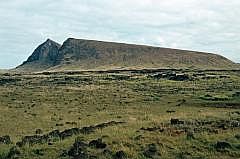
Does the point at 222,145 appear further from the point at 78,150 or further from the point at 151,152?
the point at 78,150

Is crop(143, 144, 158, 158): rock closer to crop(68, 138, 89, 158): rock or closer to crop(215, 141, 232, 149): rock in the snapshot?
crop(68, 138, 89, 158): rock

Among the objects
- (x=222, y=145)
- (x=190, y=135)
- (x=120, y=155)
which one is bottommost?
(x=120, y=155)

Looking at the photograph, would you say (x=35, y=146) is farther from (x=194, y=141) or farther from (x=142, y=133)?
(x=194, y=141)

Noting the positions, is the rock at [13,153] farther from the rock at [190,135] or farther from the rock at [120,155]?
the rock at [190,135]

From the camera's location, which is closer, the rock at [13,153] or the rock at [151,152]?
the rock at [151,152]

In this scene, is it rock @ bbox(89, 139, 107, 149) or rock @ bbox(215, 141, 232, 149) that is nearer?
rock @ bbox(215, 141, 232, 149)

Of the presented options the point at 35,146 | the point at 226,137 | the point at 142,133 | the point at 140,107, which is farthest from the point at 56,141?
the point at 140,107

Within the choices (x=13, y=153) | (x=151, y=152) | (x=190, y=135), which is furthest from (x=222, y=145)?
(x=13, y=153)

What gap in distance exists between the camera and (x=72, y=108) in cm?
4881

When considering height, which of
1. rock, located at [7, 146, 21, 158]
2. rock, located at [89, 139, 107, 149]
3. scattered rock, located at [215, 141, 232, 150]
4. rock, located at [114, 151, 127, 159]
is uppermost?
scattered rock, located at [215, 141, 232, 150]

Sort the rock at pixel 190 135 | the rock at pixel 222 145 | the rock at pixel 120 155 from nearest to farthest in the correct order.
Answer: the rock at pixel 120 155, the rock at pixel 222 145, the rock at pixel 190 135

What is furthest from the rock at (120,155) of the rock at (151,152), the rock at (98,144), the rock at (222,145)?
the rock at (222,145)

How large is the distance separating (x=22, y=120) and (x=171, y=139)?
20.2m

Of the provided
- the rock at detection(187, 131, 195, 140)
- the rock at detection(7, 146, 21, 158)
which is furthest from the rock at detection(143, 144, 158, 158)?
the rock at detection(7, 146, 21, 158)
